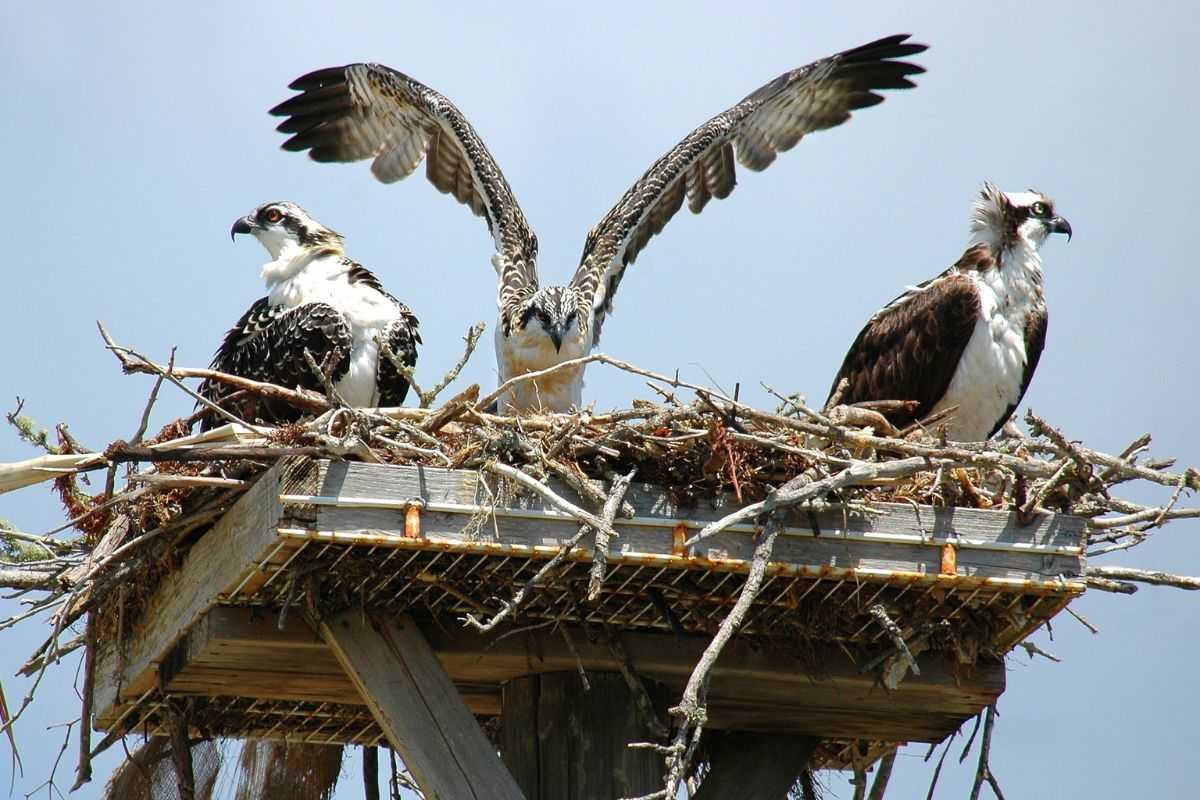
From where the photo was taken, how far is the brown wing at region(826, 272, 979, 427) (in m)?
7.46

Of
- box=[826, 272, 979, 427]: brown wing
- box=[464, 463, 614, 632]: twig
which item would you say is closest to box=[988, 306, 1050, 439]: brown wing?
box=[826, 272, 979, 427]: brown wing

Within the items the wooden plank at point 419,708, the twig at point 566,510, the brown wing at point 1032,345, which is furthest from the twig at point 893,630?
the brown wing at point 1032,345

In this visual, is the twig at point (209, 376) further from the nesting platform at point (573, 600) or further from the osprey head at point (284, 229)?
the osprey head at point (284, 229)

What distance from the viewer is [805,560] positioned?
4891 millimetres

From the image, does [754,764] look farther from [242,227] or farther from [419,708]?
[242,227]

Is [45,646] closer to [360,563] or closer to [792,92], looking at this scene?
[360,563]

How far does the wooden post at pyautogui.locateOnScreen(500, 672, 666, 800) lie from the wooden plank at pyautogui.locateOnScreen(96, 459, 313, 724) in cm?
108

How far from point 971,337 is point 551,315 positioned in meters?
2.07

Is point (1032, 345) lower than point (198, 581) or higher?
higher

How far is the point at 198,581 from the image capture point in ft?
16.8

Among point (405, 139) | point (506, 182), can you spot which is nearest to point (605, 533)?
point (506, 182)

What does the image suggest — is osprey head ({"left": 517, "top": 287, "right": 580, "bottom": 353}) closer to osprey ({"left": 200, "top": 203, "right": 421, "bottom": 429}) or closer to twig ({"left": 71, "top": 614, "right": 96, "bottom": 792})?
osprey ({"left": 200, "top": 203, "right": 421, "bottom": 429})

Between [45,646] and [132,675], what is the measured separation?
34 centimetres

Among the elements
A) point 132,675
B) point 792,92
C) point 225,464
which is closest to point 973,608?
point 225,464
